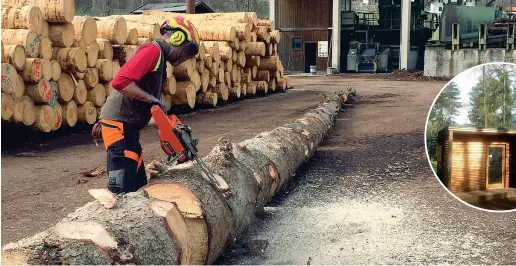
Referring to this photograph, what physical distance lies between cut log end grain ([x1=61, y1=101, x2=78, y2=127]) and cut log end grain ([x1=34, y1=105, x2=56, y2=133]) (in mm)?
438

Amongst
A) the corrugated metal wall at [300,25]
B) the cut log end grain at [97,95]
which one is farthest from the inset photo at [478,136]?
the corrugated metal wall at [300,25]

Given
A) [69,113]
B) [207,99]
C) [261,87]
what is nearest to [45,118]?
[69,113]

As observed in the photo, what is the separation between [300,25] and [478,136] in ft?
120

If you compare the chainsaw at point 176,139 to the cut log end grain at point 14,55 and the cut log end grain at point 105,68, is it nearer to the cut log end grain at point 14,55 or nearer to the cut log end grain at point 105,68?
the cut log end grain at point 14,55

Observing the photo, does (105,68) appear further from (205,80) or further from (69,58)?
(205,80)

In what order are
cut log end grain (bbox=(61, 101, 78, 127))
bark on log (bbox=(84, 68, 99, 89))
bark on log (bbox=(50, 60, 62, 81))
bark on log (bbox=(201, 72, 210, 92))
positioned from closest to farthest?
bark on log (bbox=(50, 60, 62, 81)) < cut log end grain (bbox=(61, 101, 78, 127)) < bark on log (bbox=(84, 68, 99, 89)) < bark on log (bbox=(201, 72, 210, 92))

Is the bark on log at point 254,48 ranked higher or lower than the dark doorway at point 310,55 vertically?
higher

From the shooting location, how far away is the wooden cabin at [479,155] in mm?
1411

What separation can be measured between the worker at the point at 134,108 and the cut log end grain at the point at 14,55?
5.48 metres

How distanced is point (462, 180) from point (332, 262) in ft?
9.14

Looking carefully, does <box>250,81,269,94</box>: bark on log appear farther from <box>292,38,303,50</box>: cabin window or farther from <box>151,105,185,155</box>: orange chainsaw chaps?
<box>292,38,303,50</box>: cabin window

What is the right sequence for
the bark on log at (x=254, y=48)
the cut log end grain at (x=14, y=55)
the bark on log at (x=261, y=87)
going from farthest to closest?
the bark on log at (x=261, y=87) < the bark on log at (x=254, y=48) < the cut log end grain at (x=14, y=55)

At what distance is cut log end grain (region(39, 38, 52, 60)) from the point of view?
995 cm

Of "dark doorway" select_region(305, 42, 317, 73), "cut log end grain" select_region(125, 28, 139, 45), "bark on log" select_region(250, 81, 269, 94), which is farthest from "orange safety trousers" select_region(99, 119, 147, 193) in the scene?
"dark doorway" select_region(305, 42, 317, 73)
